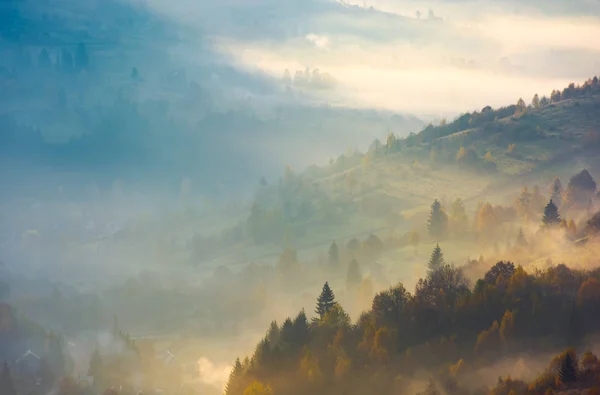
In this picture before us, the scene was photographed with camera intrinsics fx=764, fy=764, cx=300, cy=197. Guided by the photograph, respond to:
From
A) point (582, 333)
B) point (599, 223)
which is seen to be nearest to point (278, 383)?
point (582, 333)

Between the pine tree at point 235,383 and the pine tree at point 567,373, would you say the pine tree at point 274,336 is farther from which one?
the pine tree at point 567,373

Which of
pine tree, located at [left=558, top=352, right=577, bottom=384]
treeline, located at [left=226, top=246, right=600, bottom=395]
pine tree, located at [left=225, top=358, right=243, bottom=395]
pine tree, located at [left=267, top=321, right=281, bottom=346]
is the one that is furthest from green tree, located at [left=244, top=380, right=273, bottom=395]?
pine tree, located at [left=558, top=352, right=577, bottom=384]

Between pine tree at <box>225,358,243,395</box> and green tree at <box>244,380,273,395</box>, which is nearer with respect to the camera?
green tree at <box>244,380,273,395</box>

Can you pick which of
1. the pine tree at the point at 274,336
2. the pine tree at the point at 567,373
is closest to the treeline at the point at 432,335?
the pine tree at the point at 274,336

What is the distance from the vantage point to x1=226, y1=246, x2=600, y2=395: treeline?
11981 centimetres

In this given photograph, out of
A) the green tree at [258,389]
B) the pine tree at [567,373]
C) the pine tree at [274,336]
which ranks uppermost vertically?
the pine tree at [274,336]

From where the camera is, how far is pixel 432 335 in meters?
129

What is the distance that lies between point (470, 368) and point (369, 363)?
57.9 feet

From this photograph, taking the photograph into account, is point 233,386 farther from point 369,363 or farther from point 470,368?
point 470,368

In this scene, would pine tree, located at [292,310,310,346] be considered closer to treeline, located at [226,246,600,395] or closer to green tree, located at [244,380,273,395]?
treeline, located at [226,246,600,395]

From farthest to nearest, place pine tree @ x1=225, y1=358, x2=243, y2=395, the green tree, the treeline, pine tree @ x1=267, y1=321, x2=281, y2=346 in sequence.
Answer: pine tree @ x1=267, y1=321, x2=281, y2=346 → pine tree @ x1=225, y1=358, x2=243, y2=395 → the green tree → the treeline

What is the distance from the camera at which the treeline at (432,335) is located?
11981cm

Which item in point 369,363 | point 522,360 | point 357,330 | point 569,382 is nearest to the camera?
point 569,382

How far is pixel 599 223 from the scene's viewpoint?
181 m
